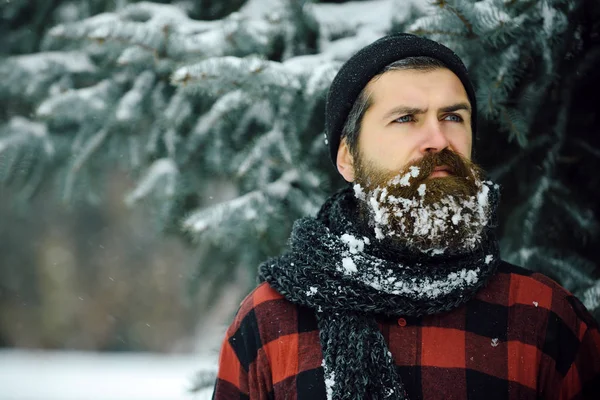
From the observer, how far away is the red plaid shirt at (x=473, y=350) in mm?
1288

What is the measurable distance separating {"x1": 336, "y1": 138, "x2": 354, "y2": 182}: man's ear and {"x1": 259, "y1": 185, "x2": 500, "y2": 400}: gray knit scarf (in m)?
0.23

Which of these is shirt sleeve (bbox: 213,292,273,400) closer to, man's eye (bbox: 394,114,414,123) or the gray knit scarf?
the gray knit scarf

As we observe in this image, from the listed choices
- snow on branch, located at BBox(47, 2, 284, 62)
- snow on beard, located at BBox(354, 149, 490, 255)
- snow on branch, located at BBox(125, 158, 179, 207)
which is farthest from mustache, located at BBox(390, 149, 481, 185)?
snow on branch, located at BBox(125, 158, 179, 207)

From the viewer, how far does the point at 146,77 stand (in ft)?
8.11

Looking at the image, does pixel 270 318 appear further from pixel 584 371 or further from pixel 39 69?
pixel 39 69

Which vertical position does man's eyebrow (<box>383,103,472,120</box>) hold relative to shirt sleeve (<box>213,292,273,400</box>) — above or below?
above

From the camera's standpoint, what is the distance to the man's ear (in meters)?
1.63

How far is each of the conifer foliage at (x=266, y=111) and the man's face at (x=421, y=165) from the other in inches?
11.9

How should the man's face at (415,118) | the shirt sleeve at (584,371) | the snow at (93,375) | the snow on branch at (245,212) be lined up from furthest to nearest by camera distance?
1. the snow at (93,375)
2. the snow on branch at (245,212)
3. the man's face at (415,118)
4. the shirt sleeve at (584,371)

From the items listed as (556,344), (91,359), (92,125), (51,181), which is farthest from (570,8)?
(91,359)

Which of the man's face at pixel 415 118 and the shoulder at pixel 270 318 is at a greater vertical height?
the man's face at pixel 415 118

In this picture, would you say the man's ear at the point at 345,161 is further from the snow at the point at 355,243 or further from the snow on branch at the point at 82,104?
the snow on branch at the point at 82,104

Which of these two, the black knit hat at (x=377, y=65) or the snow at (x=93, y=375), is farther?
the snow at (x=93, y=375)

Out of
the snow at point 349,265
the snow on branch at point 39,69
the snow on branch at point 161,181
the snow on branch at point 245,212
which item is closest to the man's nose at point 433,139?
the snow at point 349,265
